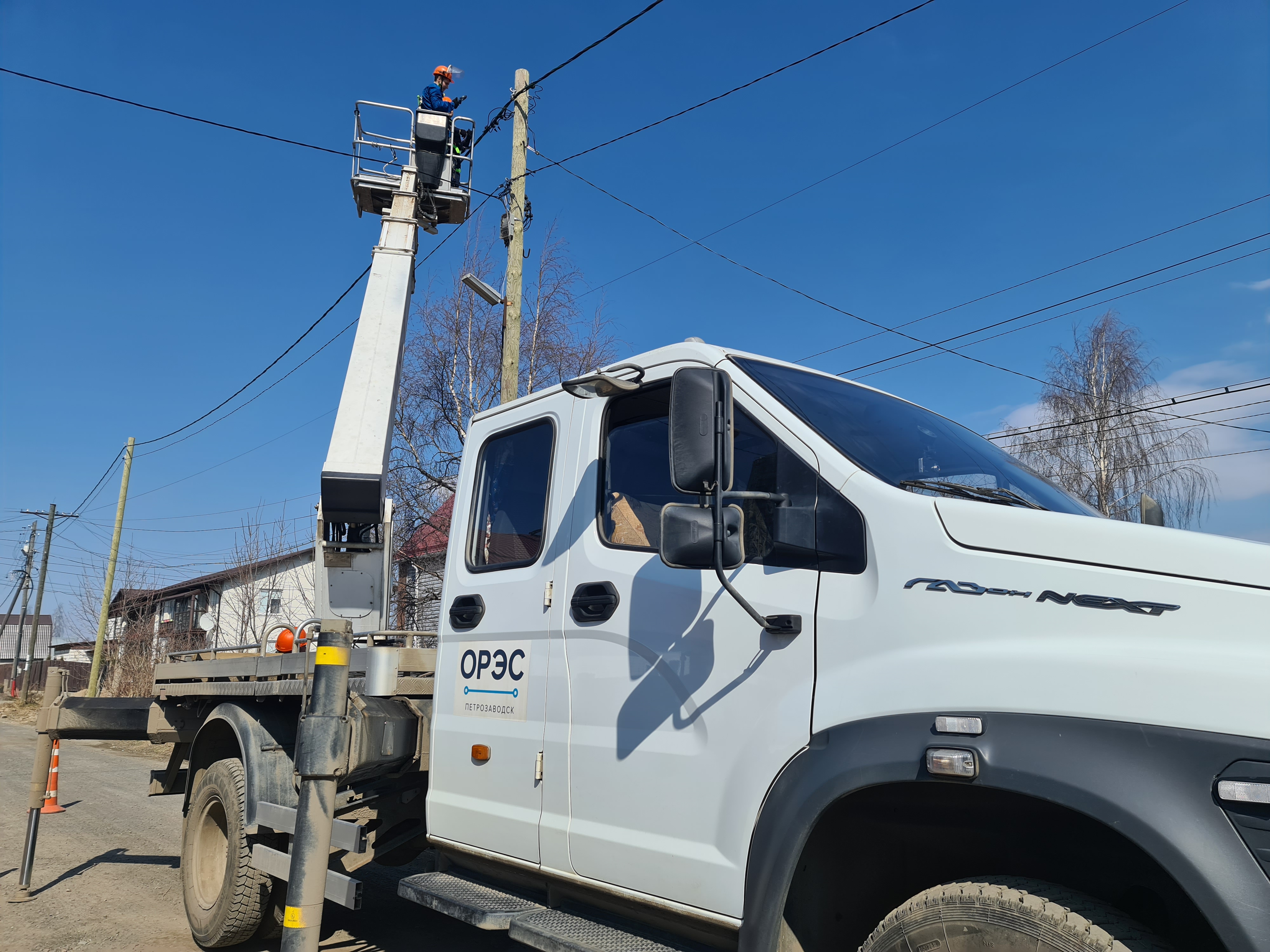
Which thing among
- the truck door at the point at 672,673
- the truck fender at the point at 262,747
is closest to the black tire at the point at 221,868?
the truck fender at the point at 262,747

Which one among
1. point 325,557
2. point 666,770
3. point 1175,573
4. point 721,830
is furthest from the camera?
point 325,557

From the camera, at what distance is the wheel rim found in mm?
5066

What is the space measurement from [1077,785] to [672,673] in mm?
1310

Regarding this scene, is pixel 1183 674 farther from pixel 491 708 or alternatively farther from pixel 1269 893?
pixel 491 708

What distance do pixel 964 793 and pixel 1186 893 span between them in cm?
54

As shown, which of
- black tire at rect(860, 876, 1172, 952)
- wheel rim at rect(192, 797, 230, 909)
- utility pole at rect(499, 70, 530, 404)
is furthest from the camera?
utility pole at rect(499, 70, 530, 404)

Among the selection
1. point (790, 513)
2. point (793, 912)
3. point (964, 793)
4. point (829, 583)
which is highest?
point (790, 513)

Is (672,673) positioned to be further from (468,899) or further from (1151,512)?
(1151,512)

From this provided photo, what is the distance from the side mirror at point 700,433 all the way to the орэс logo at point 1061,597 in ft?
1.99

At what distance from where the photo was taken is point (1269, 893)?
1.75 meters

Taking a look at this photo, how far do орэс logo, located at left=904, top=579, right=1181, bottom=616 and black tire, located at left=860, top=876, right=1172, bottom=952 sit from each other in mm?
657

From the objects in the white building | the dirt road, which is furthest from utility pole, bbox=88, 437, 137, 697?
the dirt road

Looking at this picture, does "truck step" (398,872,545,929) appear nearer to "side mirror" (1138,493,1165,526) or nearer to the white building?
"side mirror" (1138,493,1165,526)

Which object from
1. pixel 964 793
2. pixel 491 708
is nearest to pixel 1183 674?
pixel 964 793
